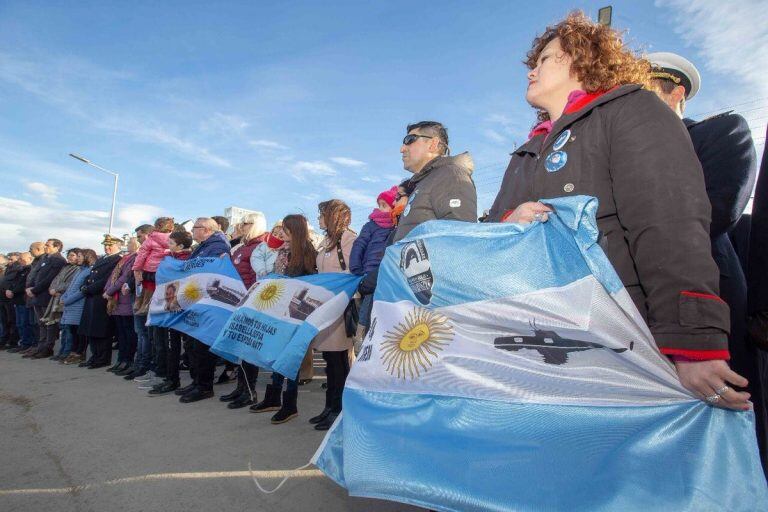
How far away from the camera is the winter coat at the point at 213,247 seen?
18.4 ft

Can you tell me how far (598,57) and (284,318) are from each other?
3.25 m

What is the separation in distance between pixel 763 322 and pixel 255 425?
383 cm

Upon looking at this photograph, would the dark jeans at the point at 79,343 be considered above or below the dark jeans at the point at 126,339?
below

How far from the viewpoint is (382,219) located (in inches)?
161

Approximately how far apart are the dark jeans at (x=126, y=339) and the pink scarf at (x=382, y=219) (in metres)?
5.41

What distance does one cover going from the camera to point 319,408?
4633 millimetres

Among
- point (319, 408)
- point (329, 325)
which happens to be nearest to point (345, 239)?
point (329, 325)

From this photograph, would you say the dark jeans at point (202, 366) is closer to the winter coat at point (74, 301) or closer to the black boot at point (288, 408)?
the black boot at point (288, 408)

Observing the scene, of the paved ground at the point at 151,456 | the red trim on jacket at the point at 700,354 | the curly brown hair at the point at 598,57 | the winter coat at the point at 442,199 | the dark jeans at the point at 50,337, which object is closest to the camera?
the red trim on jacket at the point at 700,354

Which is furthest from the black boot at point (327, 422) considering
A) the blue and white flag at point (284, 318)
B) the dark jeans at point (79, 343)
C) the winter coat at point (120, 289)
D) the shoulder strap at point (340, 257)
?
the dark jeans at point (79, 343)

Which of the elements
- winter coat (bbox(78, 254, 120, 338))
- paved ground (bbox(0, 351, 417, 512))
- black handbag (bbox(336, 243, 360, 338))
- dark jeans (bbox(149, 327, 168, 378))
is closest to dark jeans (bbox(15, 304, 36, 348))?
winter coat (bbox(78, 254, 120, 338))

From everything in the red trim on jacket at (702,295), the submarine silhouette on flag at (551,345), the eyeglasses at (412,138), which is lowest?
the submarine silhouette on flag at (551,345)

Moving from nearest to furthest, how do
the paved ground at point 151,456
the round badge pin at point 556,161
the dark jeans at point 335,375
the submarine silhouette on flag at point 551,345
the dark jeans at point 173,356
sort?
the submarine silhouette on flag at point 551,345 < the round badge pin at point 556,161 < the paved ground at point 151,456 < the dark jeans at point 335,375 < the dark jeans at point 173,356

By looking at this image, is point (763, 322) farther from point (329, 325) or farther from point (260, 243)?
point (260, 243)
